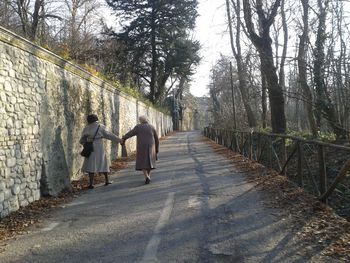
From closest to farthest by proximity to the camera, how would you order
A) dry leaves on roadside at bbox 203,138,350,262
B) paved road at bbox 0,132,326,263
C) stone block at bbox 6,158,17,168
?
paved road at bbox 0,132,326,263 → dry leaves on roadside at bbox 203,138,350,262 → stone block at bbox 6,158,17,168

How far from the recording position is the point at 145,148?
1073cm

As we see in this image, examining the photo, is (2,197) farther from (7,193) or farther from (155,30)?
(155,30)

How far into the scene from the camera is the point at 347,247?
5.04m

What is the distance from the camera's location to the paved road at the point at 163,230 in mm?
4934

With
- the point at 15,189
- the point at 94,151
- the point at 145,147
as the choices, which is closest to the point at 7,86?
the point at 15,189

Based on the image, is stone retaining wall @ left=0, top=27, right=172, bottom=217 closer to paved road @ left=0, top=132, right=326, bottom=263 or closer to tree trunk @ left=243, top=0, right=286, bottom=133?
paved road @ left=0, top=132, right=326, bottom=263

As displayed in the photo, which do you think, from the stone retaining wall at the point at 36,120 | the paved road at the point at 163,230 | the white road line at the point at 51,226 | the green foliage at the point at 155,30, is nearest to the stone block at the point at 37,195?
the stone retaining wall at the point at 36,120

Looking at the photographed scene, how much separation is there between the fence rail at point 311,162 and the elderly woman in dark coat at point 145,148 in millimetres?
3404

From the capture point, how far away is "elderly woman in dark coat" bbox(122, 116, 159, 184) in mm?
10604

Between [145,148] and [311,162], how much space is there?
4.17 m

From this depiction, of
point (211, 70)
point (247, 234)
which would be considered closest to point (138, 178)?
point (247, 234)

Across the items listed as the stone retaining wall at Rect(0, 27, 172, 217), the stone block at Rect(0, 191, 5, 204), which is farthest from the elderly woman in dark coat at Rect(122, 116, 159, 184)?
the stone block at Rect(0, 191, 5, 204)

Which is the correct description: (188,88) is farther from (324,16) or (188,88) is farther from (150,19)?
(324,16)

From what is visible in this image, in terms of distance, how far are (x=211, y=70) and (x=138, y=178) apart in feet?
112
